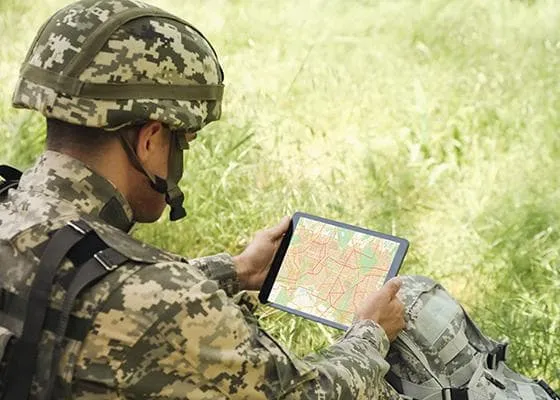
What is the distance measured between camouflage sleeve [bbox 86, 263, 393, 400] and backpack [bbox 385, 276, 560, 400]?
1.86 ft

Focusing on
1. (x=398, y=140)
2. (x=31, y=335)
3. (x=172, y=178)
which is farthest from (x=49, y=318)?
(x=398, y=140)

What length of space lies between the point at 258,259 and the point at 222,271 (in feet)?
0.32

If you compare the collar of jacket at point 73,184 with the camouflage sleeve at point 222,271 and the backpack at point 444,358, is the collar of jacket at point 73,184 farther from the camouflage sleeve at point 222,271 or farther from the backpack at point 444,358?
the backpack at point 444,358

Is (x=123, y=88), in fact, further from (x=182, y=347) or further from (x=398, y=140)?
(x=398, y=140)

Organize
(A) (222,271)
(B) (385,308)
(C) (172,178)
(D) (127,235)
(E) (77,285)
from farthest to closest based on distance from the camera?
(A) (222,271), (B) (385,308), (C) (172,178), (D) (127,235), (E) (77,285)

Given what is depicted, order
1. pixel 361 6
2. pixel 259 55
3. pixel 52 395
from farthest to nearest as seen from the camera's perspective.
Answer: pixel 361 6 < pixel 259 55 < pixel 52 395

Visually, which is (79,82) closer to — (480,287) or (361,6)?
(480,287)

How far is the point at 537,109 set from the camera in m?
4.24

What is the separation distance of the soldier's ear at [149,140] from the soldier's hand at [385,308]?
0.59m

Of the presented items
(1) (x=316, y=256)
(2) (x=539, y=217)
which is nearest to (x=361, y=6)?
(2) (x=539, y=217)

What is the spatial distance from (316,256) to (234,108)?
2193mm

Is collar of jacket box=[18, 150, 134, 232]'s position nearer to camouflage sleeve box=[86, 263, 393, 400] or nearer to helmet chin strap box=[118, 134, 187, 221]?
helmet chin strap box=[118, 134, 187, 221]

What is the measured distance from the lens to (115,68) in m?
1.69

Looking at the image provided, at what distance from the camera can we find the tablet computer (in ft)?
7.21
